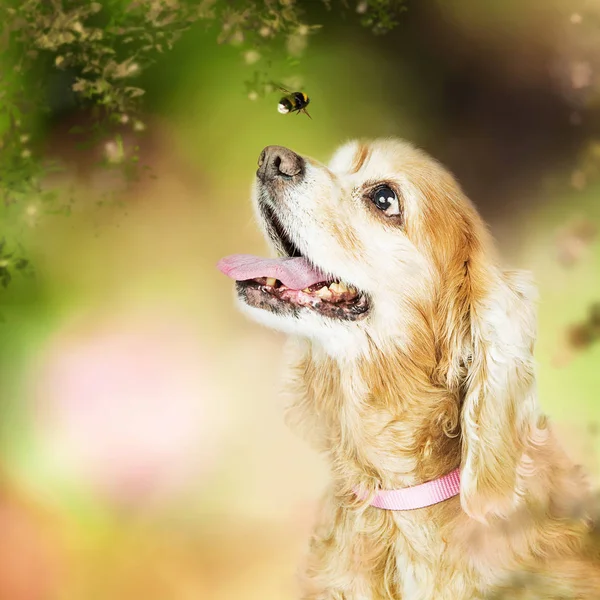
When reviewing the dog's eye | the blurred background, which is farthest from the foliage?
the dog's eye

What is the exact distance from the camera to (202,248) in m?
2.31

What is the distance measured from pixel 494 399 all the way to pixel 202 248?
40.4 inches

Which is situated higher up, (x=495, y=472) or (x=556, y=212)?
(x=556, y=212)

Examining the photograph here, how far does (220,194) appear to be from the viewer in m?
2.29

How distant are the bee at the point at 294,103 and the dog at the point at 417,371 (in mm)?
473

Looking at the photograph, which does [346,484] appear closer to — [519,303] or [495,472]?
[495,472]

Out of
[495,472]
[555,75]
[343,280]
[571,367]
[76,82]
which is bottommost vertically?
[495,472]

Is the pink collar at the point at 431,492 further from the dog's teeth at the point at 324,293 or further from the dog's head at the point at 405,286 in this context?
the dog's teeth at the point at 324,293

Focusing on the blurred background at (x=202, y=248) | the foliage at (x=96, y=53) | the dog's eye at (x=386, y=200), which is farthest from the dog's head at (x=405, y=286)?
the foliage at (x=96, y=53)

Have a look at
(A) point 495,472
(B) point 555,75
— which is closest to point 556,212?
(B) point 555,75

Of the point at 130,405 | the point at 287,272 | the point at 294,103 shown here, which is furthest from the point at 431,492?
the point at 294,103

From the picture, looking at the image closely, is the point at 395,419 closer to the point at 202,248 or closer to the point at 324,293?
the point at 324,293

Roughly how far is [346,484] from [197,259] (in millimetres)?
843

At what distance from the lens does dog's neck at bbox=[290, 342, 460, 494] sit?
5.79 feet
